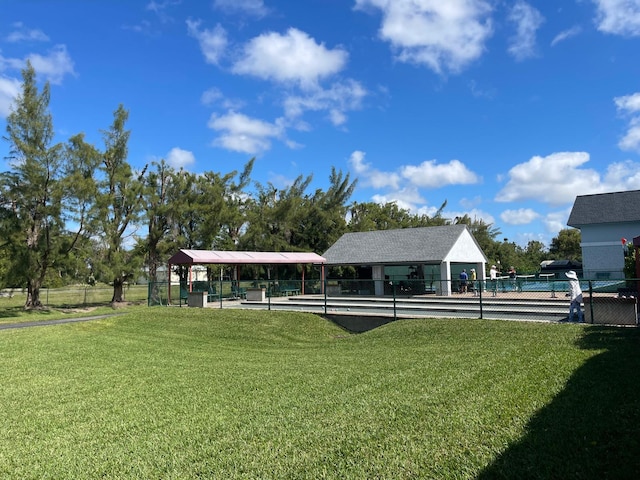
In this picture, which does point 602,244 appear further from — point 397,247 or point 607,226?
point 397,247

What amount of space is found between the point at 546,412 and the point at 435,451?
5.80 ft

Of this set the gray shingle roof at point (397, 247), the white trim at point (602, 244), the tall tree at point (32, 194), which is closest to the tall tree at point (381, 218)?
the gray shingle roof at point (397, 247)

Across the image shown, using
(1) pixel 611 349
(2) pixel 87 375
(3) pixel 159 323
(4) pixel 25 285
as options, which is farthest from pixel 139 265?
(1) pixel 611 349

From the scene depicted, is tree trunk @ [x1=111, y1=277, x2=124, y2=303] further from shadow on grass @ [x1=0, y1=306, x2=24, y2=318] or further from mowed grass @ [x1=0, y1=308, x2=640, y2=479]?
mowed grass @ [x1=0, y1=308, x2=640, y2=479]

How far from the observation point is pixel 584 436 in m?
4.29

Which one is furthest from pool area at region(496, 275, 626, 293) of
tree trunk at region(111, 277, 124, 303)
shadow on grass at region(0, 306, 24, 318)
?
tree trunk at region(111, 277, 124, 303)

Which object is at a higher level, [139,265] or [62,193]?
[62,193]

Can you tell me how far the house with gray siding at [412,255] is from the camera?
28375 mm

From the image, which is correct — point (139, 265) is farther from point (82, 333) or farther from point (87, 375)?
point (87, 375)

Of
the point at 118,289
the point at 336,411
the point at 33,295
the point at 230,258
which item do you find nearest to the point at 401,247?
the point at 230,258

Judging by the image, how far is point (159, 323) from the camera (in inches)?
723

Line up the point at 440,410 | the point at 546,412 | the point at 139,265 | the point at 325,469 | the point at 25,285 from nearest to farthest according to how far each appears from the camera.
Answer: the point at 325,469 → the point at 546,412 → the point at 440,410 → the point at 25,285 → the point at 139,265

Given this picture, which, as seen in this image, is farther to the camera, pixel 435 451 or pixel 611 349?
pixel 611 349

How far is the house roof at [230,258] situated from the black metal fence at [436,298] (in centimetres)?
146
